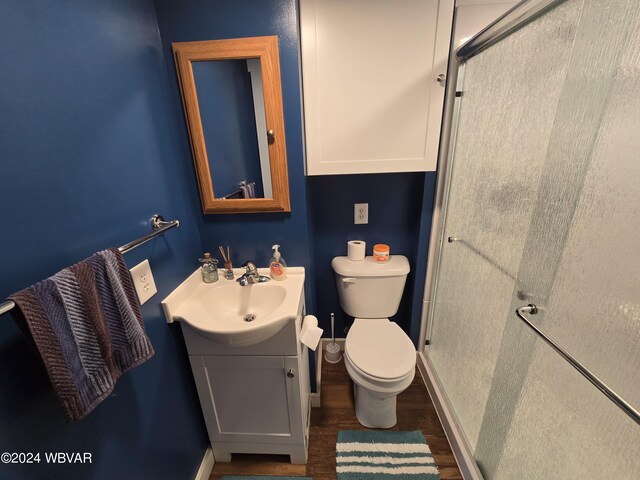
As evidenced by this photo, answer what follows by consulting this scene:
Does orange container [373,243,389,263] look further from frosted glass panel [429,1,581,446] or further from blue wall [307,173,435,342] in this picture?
frosted glass panel [429,1,581,446]

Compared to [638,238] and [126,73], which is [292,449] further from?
[126,73]

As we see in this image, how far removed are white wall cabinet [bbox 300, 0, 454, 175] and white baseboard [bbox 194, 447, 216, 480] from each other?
4.81 ft

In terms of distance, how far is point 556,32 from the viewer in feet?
2.48

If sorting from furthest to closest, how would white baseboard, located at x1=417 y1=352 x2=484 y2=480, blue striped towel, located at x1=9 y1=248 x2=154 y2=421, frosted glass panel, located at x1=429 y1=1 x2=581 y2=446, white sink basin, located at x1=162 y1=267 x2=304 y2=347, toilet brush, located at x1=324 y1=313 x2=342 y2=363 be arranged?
toilet brush, located at x1=324 y1=313 x2=342 y2=363, white baseboard, located at x1=417 y1=352 x2=484 y2=480, white sink basin, located at x1=162 y1=267 x2=304 y2=347, frosted glass panel, located at x1=429 y1=1 x2=581 y2=446, blue striped towel, located at x1=9 y1=248 x2=154 y2=421

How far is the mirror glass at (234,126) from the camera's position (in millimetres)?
1084

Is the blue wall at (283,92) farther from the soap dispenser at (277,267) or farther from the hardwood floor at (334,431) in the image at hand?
the hardwood floor at (334,431)

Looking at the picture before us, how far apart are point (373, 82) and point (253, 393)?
1461 millimetres

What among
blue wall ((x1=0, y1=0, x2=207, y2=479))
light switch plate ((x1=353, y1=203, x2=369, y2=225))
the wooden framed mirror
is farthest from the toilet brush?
the wooden framed mirror

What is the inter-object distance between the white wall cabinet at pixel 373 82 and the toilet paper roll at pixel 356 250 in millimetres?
484

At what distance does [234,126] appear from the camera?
1155mm

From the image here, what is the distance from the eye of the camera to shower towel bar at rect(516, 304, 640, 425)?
544 millimetres

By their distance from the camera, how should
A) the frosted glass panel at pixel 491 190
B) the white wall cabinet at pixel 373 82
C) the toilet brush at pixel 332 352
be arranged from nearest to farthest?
the frosted glass panel at pixel 491 190 → the white wall cabinet at pixel 373 82 → the toilet brush at pixel 332 352

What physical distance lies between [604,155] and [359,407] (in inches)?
58.5

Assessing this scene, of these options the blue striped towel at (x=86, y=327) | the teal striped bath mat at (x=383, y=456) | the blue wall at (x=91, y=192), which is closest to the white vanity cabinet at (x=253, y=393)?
the blue wall at (x=91, y=192)
